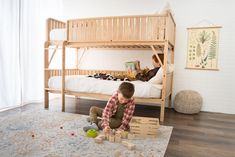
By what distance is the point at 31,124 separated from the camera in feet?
8.28

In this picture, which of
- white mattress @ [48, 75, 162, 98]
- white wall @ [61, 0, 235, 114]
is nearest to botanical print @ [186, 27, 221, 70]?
white wall @ [61, 0, 235, 114]

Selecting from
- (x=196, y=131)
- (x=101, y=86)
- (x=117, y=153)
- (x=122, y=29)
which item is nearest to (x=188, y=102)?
(x=196, y=131)

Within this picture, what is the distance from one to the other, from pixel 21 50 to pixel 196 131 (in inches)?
119

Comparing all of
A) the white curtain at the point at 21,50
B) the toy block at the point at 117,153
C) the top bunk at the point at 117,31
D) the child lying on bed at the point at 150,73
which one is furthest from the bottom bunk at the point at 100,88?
the toy block at the point at 117,153

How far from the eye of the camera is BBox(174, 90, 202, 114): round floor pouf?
135 inches

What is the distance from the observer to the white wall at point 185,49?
140 inches

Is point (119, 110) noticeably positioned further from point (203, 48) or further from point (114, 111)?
point (203, 48)

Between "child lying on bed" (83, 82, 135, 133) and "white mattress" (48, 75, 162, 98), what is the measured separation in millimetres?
655

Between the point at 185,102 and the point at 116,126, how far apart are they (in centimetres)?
167

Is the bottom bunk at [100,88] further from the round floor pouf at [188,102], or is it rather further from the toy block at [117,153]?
the toy block at [117,153]

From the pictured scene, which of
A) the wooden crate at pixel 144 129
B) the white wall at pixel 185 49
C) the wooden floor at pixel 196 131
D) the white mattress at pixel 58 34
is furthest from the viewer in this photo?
the white wall at pixel 185 49

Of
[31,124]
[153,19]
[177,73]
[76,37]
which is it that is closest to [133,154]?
[31,124]

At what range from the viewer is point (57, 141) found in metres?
2.01

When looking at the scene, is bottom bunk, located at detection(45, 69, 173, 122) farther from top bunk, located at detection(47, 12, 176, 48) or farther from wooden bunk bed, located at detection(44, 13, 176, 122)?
top bunk, located at detection(47, 12, 176, 48)
